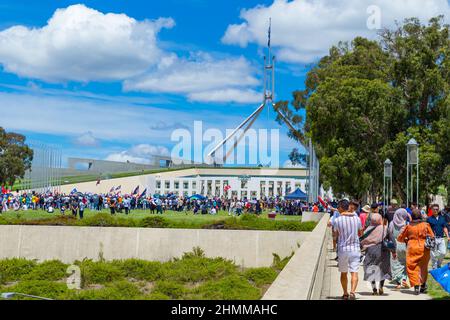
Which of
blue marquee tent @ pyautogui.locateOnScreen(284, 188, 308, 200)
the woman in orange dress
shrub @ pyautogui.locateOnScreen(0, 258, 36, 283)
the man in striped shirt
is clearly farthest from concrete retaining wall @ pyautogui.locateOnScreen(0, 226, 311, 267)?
blue marquee tent @ pyautogui.locateOnScreen(284, 188, 308, 200)

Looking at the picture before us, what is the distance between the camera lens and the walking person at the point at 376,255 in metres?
11.0

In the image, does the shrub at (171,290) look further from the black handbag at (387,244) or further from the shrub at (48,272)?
the black handbag at (387,244)

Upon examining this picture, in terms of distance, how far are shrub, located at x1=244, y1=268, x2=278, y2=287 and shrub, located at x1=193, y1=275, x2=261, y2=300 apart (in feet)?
4.74

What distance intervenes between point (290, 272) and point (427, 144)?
33.1 m

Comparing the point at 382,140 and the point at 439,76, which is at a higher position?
the point at 439,76

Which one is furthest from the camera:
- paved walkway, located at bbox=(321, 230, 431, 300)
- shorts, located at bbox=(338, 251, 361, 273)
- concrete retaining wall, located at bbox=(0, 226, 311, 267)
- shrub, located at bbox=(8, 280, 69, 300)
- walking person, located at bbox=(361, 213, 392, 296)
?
concrete retaining wall, located at bbox=(0, 226, 311, 267)

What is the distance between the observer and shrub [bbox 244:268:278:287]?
62.4ft

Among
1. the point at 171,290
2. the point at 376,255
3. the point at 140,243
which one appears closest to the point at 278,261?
the point at 140,243

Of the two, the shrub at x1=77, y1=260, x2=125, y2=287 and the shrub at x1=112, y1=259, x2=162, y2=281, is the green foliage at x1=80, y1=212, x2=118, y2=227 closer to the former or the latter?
the shrub at x1=112, y1=259, x2=162, y2=281

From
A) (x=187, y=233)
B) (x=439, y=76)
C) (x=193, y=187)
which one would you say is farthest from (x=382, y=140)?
(x=193, y=187)

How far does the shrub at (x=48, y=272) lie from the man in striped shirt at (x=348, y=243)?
46.6 ft

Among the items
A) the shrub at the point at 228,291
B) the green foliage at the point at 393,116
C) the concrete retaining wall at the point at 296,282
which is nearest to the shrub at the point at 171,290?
Answer: the shrub at the point at 228,291

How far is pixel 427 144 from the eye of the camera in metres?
39.0
